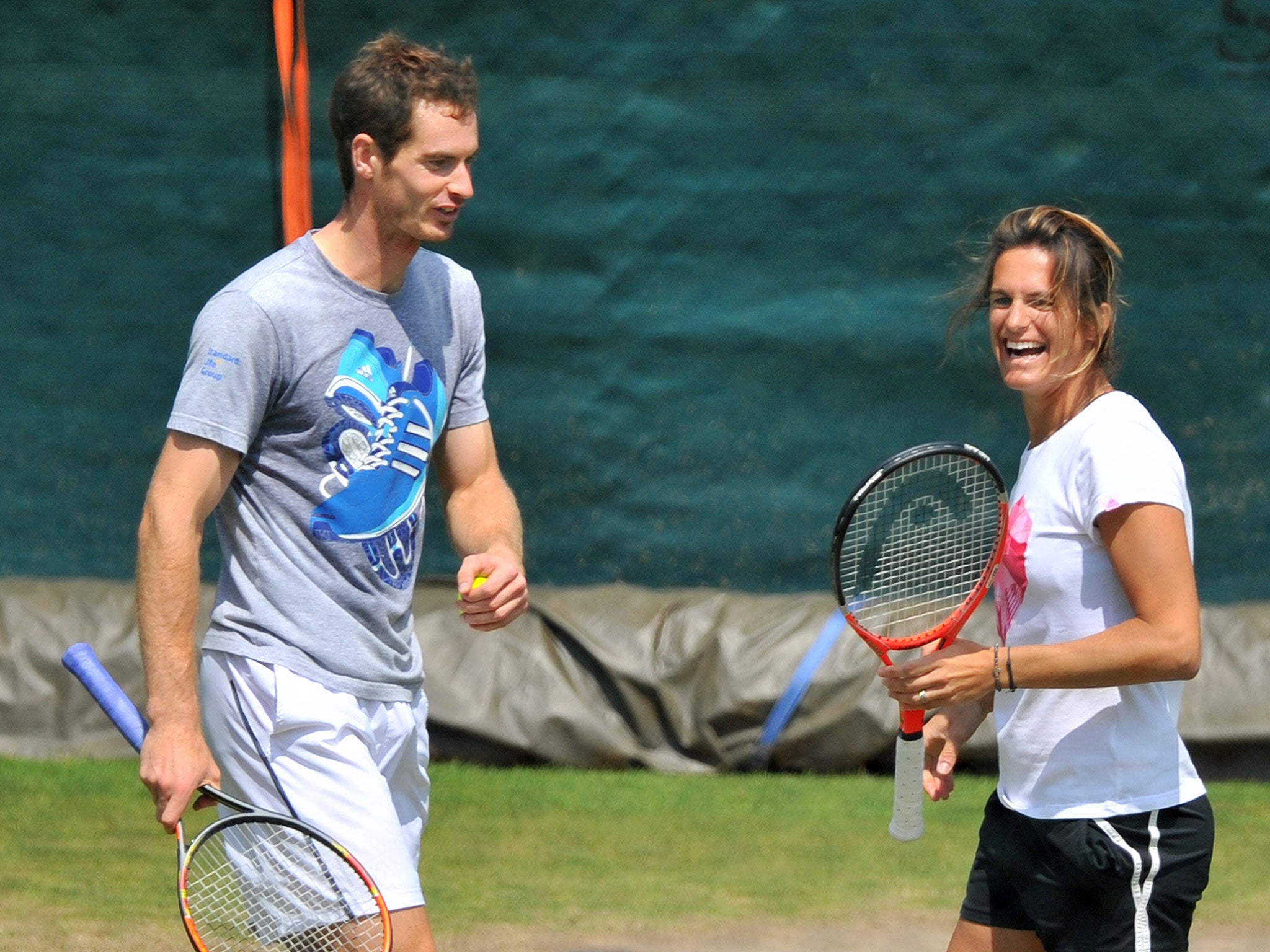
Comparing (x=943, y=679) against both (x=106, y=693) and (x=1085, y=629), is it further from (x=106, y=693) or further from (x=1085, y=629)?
(x=106, y=693)

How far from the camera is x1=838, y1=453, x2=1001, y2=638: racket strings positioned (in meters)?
2.71

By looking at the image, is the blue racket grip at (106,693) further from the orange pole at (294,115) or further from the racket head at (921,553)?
the orange pole at (294,115)

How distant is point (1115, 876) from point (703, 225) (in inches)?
138

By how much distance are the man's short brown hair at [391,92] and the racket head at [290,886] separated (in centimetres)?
107

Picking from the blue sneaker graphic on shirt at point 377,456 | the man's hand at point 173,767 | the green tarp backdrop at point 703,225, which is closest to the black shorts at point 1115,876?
the blue sneaker graphic on shirt at point 377,456

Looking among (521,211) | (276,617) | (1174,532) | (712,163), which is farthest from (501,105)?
(1174,532)

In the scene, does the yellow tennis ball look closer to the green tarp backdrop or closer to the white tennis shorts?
the white tennis shorts

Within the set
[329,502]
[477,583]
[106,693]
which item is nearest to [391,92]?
[329,502]

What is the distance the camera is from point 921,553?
2.77 meters

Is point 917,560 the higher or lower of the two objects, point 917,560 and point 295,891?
the higher

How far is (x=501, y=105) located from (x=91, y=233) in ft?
4.76

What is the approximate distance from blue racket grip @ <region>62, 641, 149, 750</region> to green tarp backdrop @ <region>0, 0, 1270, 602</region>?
9.90 feet

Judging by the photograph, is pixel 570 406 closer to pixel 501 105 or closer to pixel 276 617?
pixel 501 105

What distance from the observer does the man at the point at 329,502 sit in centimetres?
258
